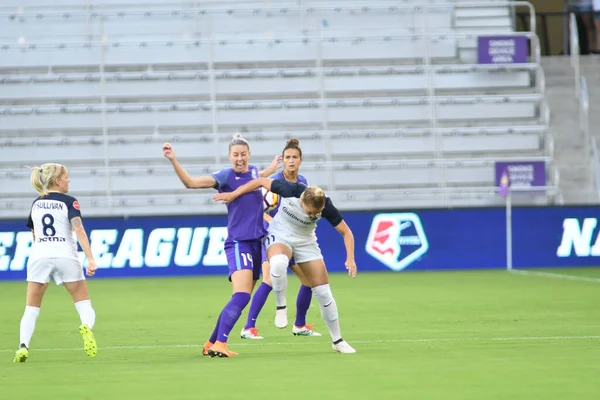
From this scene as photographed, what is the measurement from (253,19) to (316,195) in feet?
67.5

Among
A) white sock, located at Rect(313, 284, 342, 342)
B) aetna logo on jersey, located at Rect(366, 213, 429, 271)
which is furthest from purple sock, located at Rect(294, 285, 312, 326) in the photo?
aetna logo on jersey, located at Rect(366, 213, 429, 271)

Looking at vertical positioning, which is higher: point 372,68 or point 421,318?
point 372,68

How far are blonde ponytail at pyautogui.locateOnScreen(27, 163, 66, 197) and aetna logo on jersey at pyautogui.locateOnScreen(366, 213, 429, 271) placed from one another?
46.0 ft

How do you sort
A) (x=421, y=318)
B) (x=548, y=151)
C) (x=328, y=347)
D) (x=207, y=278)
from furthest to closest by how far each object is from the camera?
1. (x=548, y=151)
2. (x=207, y=278)
3. (x=421, y=318)
4. (x=328, y=347)

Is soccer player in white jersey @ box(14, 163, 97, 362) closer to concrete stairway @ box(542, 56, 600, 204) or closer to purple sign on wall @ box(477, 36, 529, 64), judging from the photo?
concrete stairway @ box(542, 56, 600, 204)

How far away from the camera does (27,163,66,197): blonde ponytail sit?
10.9 meters

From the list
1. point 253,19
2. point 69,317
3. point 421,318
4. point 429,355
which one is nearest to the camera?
point 429,355

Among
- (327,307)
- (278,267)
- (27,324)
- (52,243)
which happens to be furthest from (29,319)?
(327,307)

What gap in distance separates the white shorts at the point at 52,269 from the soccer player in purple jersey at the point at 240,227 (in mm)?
1302

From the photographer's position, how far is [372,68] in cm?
2927

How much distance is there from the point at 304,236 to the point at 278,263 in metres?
0.35

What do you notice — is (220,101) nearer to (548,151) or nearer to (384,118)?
(384,118)

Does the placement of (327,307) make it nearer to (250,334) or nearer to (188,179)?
(188,179)

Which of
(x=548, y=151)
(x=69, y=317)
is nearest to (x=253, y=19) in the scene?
(x=548, y=151)
